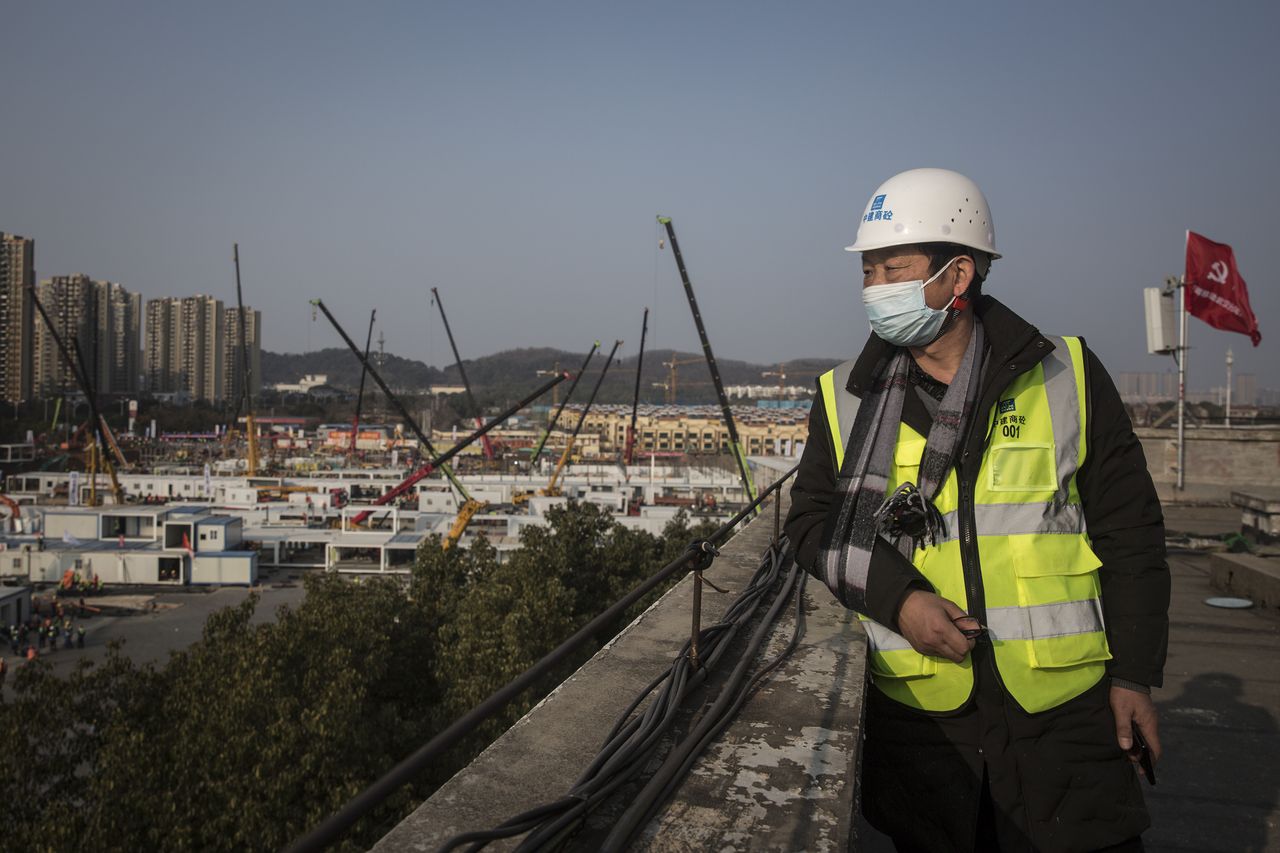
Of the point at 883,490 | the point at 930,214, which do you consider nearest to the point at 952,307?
the point at 930,214

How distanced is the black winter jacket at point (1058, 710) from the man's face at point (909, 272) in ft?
0.43

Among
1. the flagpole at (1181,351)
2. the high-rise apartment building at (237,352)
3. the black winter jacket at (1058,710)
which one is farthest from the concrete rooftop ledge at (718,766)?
the high-rise apartment building at (237,352)

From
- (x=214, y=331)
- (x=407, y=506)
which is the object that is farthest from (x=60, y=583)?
(x=214, y=331)

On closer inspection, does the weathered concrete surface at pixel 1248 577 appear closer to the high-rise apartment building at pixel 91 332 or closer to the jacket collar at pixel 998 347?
the jacket collar at pixel 998 347

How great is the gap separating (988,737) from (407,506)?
44292 millimetres

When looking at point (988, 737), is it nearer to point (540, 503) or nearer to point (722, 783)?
point (722, 783)

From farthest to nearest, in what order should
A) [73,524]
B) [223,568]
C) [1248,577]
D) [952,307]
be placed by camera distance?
[73,524]
[223,568]
[1248,577]
[952,307]

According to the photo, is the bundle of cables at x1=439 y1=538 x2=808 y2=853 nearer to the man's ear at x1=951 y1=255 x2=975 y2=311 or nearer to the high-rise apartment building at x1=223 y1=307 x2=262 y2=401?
the man's ear at x1=951 y1=255 x2=975 y2=311

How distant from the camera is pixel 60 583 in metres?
29.1

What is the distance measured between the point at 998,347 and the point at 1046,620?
0.53 metres

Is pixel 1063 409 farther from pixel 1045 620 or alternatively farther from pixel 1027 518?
pixel 1045 620

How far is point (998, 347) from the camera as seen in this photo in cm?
168

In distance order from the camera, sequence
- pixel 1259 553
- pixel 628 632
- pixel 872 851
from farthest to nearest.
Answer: pixel 1259 553, pixel 628 632, pixel 872 851

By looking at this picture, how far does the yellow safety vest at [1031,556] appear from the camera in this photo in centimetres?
154
